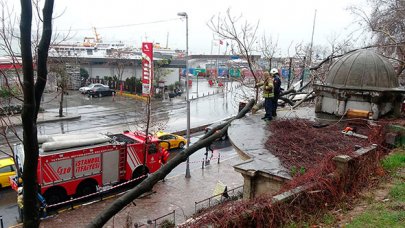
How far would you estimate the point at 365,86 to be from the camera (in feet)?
45.6

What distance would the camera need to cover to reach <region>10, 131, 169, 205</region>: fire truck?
15188 mm

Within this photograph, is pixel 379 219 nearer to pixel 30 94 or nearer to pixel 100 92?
pixel 30 94

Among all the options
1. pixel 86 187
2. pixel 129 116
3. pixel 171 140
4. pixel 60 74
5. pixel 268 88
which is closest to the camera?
pixel 268 88

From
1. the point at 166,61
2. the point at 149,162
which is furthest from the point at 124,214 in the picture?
the point at 166,61

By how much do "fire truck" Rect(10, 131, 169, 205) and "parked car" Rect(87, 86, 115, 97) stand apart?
111 feet

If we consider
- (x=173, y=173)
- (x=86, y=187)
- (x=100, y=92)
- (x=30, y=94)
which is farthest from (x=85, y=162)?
(x=100, y=92)

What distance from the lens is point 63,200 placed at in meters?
16.1

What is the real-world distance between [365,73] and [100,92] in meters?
43.5

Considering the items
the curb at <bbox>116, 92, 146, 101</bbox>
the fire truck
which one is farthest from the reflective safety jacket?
the curb at <bbox>116, 92, 146, 101</bbox>

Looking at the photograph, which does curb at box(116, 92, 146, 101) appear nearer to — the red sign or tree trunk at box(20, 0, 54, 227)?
the red sign

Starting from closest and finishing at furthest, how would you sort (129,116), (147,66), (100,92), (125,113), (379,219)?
1. (379,219)
2. (147,66)
3. (129,116)
4. (125,113)
5. (100,92)

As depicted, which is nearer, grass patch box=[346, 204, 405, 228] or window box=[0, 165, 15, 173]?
grass patch box=[346, 204, 405, 228]

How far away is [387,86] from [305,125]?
4250 mm

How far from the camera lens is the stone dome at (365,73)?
45.4ft
